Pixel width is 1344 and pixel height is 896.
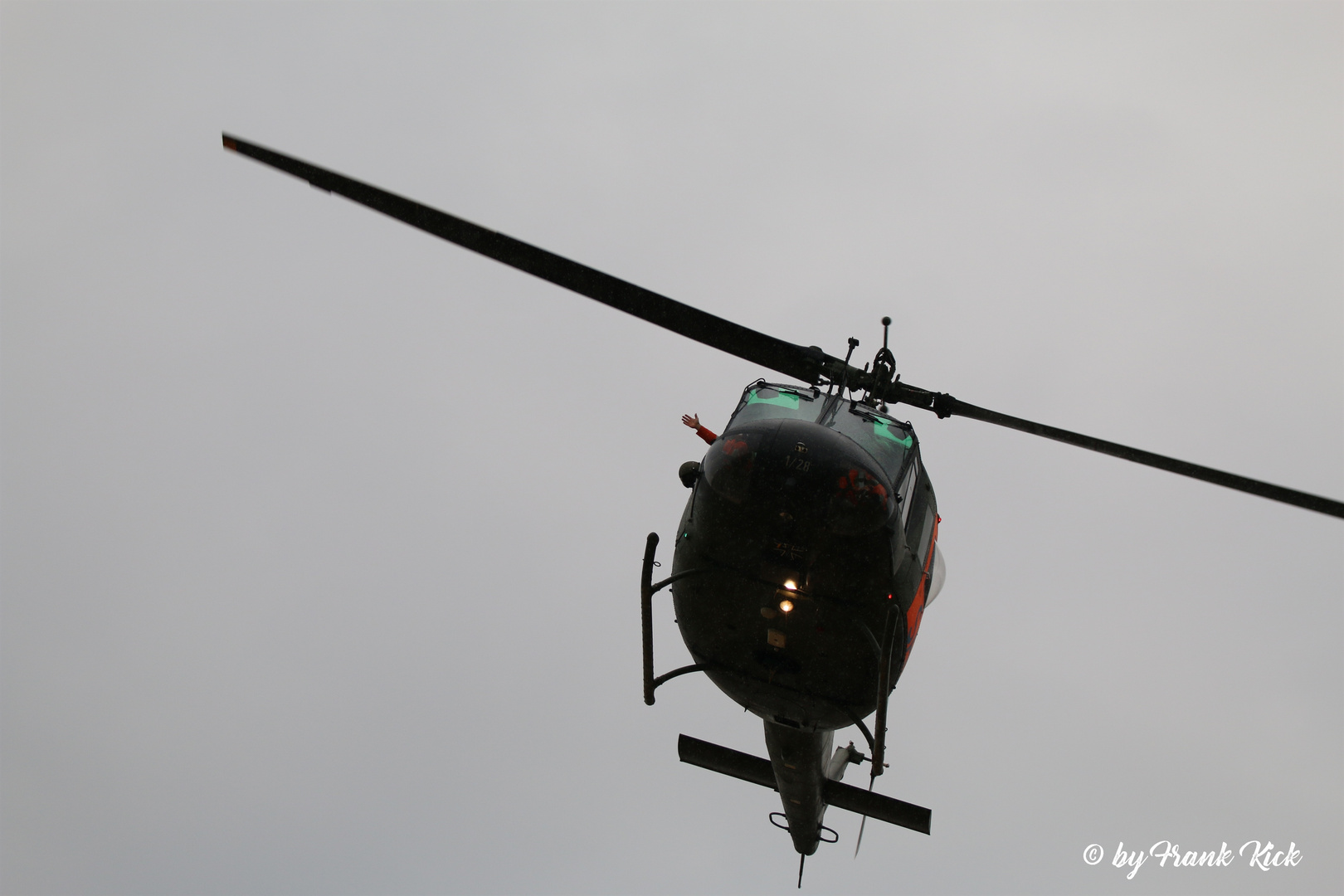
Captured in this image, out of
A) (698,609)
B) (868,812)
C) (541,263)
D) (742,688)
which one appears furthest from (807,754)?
(541,263)

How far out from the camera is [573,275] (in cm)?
697

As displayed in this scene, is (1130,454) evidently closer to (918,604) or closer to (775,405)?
(918,604)

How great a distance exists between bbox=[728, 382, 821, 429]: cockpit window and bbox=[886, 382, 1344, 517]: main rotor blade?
75 cm

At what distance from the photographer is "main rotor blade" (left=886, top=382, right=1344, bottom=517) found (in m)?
6.94

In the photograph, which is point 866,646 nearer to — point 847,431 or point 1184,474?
point 847,431

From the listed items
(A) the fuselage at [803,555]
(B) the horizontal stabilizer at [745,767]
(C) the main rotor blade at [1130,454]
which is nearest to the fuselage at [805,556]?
(A) the fuselage at [803,555]

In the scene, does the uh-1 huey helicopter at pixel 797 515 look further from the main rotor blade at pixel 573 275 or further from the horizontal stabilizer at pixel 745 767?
the horizontal stabilizer at pixel 745 767

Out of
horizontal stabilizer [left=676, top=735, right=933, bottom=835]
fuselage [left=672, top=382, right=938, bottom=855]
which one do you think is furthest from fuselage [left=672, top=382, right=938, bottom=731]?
horizontal stabilizer [left=676, top=735, right=933, bottom=835]

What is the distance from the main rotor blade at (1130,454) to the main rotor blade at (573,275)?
32.6 inches

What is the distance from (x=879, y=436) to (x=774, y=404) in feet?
2.69

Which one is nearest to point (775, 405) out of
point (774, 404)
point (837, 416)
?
point (774, 404)

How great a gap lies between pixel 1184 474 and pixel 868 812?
5.09 meters

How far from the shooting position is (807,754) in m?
9.84

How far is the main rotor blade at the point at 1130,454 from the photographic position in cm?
694
